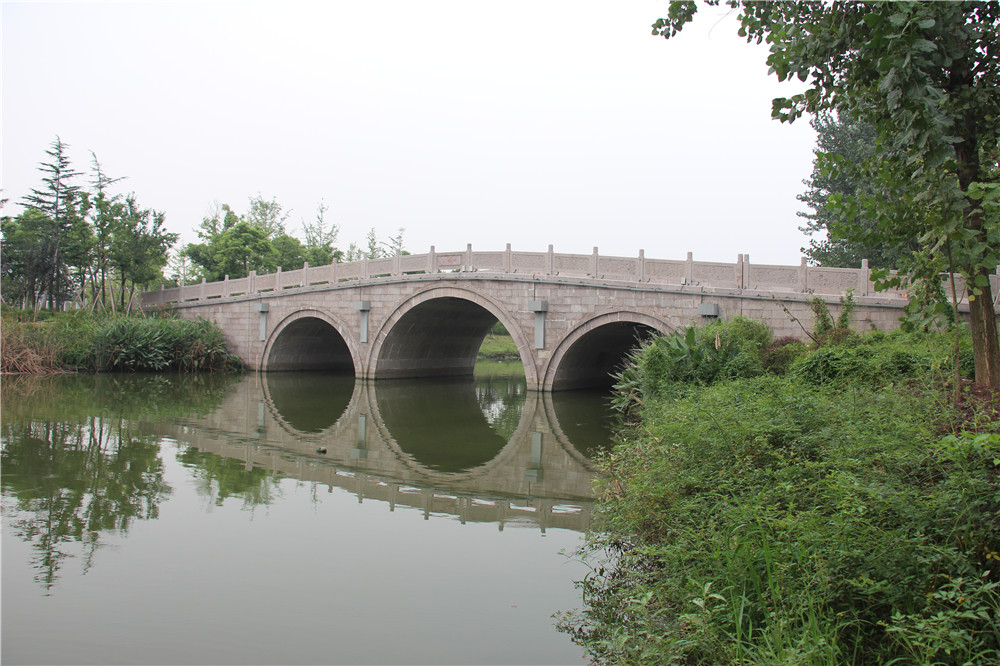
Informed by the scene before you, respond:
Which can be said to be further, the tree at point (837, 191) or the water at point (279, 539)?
the tree at point (837, 191)

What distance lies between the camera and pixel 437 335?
20484 millimetres

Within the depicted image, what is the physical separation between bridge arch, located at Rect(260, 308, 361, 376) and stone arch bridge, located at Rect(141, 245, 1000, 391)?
0.15 ft

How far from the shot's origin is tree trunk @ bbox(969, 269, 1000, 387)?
4008mm

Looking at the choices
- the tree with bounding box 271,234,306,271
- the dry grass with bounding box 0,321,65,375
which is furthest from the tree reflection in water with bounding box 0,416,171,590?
the tree with bounding box 271,234,306,271

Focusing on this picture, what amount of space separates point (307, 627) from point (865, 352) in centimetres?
644

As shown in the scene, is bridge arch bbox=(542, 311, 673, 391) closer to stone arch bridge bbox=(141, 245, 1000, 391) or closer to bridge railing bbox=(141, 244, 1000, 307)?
stone arch bridge bbox=(141, 245, 1000, 391)

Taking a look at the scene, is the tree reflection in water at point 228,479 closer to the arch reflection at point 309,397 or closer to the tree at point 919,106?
the arch reflection at point 309,397

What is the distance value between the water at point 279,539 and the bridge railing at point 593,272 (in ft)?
12.7

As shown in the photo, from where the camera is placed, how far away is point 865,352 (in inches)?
303

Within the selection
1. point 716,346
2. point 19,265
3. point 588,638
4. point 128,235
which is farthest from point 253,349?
point 588,638

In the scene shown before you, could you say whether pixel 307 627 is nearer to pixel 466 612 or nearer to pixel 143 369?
pixel 466 612

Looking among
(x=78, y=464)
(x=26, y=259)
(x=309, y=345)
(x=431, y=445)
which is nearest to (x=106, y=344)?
(x=309, y=345)

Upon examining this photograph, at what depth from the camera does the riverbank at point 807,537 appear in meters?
Result: 2.51

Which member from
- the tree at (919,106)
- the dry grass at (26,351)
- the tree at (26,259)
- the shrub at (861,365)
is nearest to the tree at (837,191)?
the shrub at (861,365)
